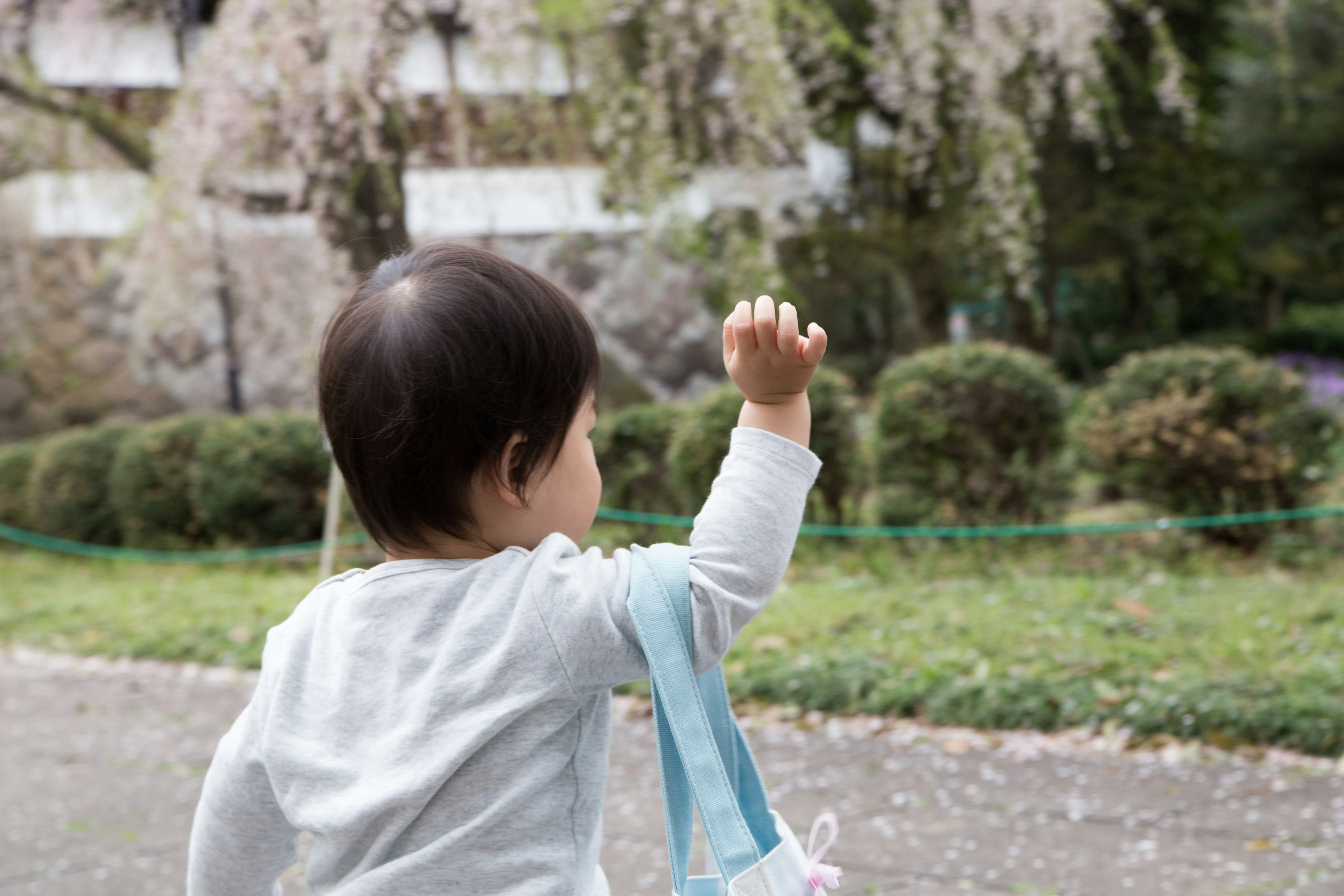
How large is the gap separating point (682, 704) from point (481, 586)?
0.23 metres

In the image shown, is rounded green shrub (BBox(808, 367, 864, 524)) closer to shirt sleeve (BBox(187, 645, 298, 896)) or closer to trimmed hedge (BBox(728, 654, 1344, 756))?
trimmed hedge (BBox(728, 654, 1344, 756))

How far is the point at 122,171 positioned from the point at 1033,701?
7.80 meters

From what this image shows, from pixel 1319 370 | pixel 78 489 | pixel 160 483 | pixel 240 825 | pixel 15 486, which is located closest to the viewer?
pixel 240 825

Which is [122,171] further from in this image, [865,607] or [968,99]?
[865,607]

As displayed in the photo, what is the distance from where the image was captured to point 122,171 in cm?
905

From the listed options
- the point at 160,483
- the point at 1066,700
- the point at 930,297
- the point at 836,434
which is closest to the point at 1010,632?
the point at 1066,700

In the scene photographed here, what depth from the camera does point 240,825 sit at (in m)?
1.31

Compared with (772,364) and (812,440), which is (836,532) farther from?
(772,364)

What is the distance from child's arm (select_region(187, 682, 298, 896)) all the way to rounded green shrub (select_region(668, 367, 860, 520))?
5.45 meters

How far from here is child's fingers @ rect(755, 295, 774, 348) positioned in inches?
42.5

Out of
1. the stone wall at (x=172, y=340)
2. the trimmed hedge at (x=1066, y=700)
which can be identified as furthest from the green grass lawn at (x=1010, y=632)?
the stone wall at (x=172, y=340)

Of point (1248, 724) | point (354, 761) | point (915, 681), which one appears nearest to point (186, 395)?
point (915, 681)

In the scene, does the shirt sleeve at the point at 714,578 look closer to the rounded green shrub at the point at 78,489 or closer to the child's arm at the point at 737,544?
the child's arm at the point at 737,544

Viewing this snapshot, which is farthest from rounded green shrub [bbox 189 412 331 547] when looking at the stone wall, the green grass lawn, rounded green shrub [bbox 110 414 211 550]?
the stone wall
